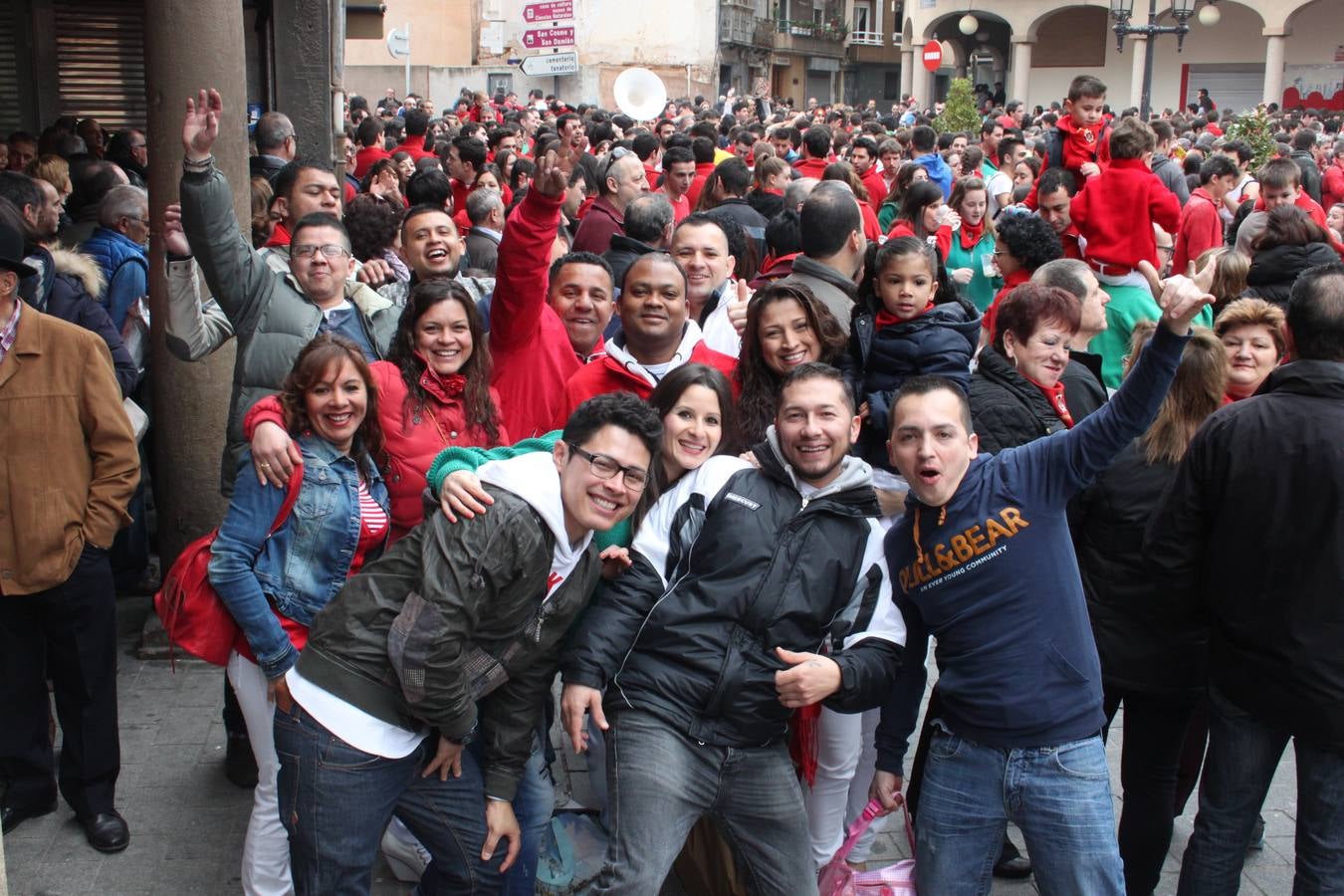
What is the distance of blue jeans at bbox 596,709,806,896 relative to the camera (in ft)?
11.0

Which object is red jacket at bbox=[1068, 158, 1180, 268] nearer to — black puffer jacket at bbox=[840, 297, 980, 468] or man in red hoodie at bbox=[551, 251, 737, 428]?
black puffer jacket at bbox=[840, 297, 980, 468]

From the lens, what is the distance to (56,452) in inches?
171

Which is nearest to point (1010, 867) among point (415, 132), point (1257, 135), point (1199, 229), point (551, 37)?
point (1199, 229)

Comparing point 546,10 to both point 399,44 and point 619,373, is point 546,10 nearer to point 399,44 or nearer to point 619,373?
point 399,44

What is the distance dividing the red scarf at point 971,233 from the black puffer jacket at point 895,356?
4.24 metres

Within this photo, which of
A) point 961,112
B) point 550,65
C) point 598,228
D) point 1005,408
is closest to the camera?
point 1005,408

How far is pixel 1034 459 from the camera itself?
3379mm

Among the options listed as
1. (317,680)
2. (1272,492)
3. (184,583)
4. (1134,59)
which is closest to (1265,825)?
(1272,492)

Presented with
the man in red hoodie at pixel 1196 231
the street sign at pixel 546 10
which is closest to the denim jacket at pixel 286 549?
the man in red hoodie at pixel 1196 231

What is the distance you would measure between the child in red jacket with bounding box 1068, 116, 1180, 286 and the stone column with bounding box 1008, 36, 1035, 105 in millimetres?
36545

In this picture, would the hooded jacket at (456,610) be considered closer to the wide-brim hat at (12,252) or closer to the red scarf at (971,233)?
the wide-brim hat at (12,252)

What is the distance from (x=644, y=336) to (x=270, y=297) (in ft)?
4.28

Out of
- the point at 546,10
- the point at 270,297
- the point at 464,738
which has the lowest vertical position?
the point at 464,738

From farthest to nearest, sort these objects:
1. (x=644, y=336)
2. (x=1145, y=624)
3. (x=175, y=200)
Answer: (x=175, y=200) → (x=644, y=336) → (x=1145, y=624)
